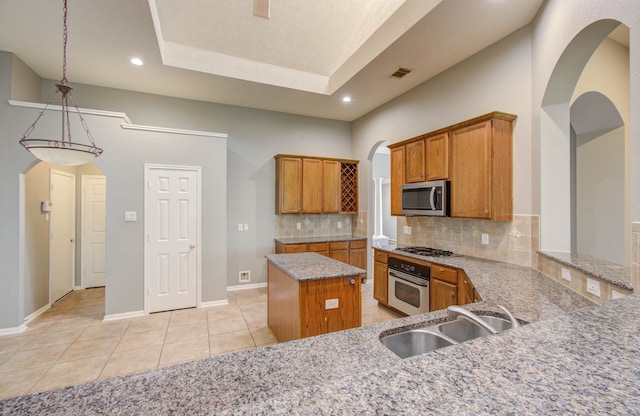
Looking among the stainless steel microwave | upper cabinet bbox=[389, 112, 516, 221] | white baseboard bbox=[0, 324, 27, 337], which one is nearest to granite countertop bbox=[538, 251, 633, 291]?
upper cabinet bbox=[389, 112, 516, 221]

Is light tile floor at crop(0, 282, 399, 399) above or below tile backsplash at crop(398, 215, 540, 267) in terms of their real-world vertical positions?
below

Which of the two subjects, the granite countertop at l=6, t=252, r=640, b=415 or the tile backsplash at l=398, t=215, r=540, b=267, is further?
the tile backsplash at l=398, t=215, r=540, b=267

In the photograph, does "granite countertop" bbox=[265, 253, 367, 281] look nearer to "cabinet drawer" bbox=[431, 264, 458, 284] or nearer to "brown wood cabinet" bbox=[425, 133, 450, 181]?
"cabinet drawer" bbox=[431, 264, 458, 284]

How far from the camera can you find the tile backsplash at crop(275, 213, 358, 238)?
17.9 feet

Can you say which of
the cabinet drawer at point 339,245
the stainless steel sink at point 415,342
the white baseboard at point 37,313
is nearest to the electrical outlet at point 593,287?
the stainless steel sink at point 415,342

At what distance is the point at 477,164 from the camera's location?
296 centimetres

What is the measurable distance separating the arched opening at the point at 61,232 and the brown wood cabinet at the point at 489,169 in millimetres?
5078

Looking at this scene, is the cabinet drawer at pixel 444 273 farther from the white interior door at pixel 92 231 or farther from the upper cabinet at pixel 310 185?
the white interior door at pixel 92 231

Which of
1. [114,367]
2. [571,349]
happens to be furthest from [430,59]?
[114,367]

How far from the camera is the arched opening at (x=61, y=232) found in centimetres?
364

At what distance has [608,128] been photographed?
132 inches

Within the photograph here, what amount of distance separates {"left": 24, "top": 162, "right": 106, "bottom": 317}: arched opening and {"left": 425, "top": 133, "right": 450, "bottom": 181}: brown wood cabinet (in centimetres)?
487

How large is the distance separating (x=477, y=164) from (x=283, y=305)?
2.47 metres

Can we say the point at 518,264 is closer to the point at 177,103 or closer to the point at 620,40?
the point at 620,40
